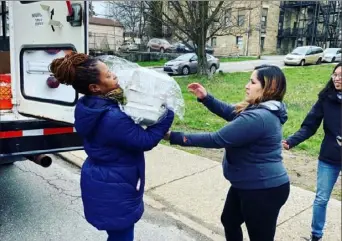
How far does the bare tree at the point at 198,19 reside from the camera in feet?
52.2

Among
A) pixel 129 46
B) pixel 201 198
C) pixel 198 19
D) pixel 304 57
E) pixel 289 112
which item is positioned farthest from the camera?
pixel 129 46

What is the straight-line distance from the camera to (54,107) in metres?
3.66

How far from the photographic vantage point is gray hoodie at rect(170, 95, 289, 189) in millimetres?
2102

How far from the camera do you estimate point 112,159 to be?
206 centimetres

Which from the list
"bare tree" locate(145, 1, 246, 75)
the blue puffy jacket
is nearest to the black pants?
the blue puffy jacket

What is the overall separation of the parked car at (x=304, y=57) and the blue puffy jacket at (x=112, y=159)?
25909 millimetres

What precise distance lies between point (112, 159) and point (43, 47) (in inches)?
78.8

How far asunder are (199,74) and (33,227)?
1406 cm

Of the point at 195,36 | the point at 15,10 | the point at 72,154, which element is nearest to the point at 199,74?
the point at 195,36

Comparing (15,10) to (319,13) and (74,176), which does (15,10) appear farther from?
(319,13)

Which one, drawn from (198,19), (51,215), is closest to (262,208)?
(51,215)

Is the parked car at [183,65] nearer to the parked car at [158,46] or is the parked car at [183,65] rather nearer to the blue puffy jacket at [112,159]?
the parked car at [158,46]

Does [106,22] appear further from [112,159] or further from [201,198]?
[112,159]

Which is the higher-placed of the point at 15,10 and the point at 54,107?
the point at 15,10
